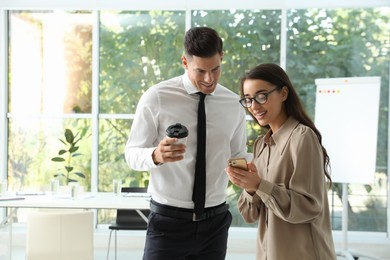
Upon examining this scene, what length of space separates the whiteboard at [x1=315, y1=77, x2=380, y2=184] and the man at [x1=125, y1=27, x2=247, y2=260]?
3727 millimetres

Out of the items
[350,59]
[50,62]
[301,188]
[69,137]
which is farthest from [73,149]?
[301,188]

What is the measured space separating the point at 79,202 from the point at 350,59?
3800mm

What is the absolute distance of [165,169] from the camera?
2557 millimetres

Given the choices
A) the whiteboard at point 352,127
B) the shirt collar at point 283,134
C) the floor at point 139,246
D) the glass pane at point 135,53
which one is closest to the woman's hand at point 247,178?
the shirt collar at point 283,134

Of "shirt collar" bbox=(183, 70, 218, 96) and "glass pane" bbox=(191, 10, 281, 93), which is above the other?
"glass pane" bbox=(191, 10, 281, 93)

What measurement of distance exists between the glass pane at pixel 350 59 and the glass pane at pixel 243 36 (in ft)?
0.70

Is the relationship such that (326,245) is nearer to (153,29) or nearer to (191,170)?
(191,170)

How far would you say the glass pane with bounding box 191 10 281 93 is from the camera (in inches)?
280

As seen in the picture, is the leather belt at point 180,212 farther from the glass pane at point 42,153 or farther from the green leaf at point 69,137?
the glass pane at point 42,153

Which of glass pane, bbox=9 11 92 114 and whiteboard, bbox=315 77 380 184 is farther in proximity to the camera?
glass pane, bbox=9 11 92 114

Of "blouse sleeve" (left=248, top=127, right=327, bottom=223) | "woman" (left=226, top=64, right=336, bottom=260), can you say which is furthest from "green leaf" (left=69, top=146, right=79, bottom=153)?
"blouse sleeve" (left=248, top=127, right=327, bottom=223)

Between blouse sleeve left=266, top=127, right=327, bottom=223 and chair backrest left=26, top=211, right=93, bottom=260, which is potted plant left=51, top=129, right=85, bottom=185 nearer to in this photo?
chair backrest left=26, top=211, right=93, bottom=260

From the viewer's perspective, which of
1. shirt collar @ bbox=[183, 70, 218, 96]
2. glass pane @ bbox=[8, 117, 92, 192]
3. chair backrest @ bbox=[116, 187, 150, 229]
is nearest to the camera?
shirt collar @ bbox=[183, 70, 218, 96]

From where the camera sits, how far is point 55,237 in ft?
13.0
